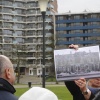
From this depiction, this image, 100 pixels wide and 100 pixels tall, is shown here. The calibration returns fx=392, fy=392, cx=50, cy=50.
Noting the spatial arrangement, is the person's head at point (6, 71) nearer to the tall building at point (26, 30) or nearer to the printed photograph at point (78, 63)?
the printed photograph at point (78, 63)

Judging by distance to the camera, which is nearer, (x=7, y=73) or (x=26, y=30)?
(x=7, y=73)

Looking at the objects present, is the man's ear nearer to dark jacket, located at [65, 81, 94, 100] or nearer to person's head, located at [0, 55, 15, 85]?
person's head, located at [0, 55, 15, 85]

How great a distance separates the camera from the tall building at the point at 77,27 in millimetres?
101250

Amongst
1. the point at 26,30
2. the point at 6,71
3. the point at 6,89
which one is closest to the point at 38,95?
the point at 6,89

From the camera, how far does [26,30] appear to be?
332 feet

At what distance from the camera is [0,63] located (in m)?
3.96

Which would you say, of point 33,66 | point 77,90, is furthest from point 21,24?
point 77,90

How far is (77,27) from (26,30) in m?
13.3

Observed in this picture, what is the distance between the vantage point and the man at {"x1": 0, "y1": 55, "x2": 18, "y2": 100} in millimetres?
3785

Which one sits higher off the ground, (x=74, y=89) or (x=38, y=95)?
(x=38, y=95)

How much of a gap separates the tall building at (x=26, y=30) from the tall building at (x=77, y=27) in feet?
8.67

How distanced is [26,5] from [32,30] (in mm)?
7490

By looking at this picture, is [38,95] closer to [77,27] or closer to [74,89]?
[74,89]

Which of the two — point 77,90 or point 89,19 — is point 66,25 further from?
point 77,90
